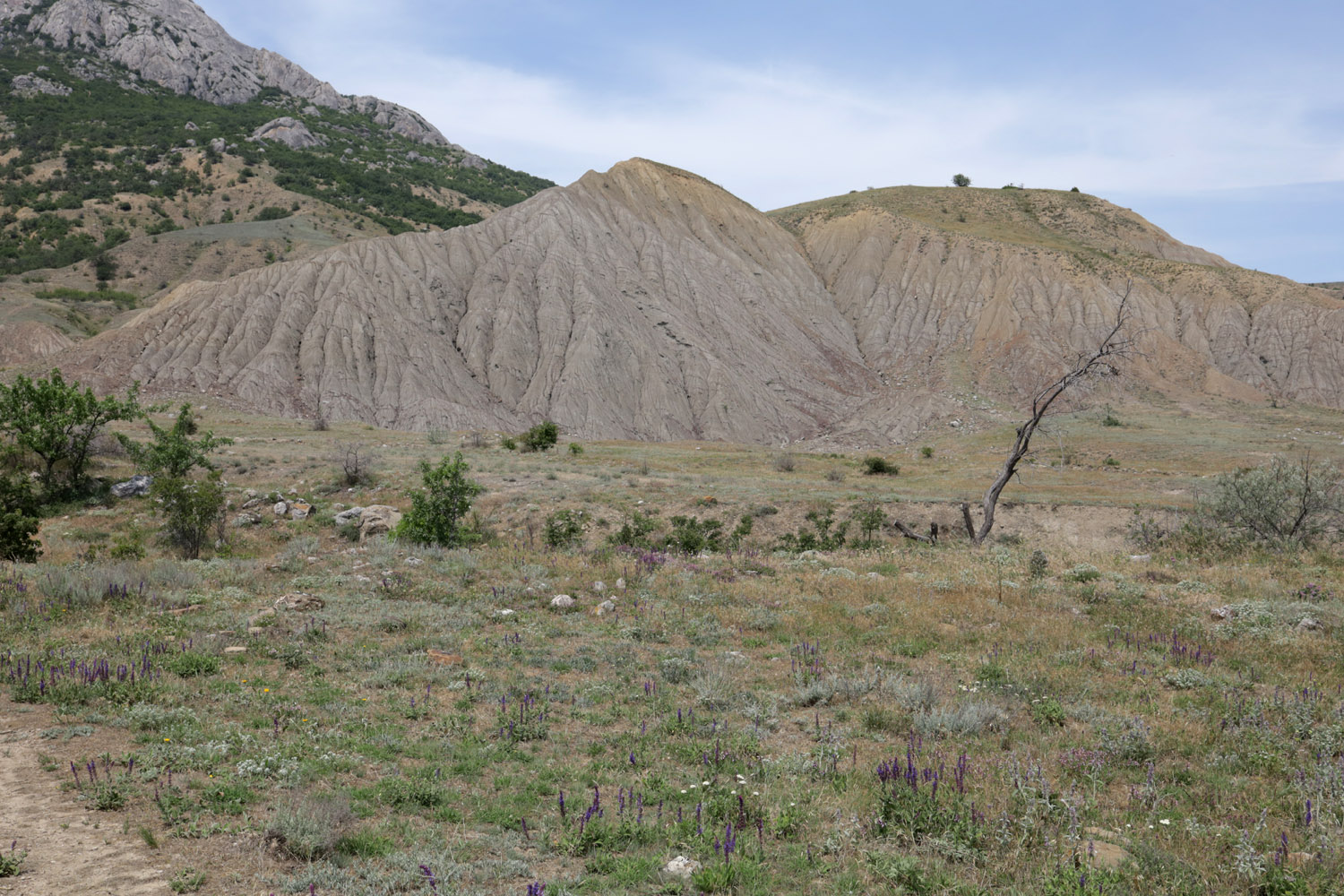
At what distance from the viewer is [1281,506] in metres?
17.1

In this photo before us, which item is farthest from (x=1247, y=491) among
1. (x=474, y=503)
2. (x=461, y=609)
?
(x=474, y=503)

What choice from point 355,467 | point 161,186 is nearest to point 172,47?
point 161,186

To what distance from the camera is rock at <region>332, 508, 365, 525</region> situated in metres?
19.8

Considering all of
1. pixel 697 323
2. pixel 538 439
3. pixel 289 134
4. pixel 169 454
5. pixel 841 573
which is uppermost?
pixel 289 134

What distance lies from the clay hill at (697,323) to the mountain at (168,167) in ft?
78.6

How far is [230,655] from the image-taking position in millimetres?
8414

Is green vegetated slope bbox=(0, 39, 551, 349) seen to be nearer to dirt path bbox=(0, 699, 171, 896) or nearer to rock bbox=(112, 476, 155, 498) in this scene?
rock bbox=(112, 476, 155, 498)

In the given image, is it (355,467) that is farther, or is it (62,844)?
(355,467)

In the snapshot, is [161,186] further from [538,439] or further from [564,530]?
[564,530]

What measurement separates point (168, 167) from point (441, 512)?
116 m

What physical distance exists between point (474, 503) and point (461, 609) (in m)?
12.1

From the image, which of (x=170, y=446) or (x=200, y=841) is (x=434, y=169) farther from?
(x=200, y=841)

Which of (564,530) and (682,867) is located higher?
(682,867)

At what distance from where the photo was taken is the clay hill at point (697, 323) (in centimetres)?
5316
